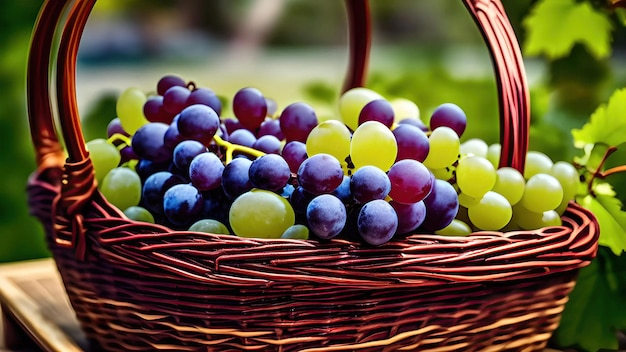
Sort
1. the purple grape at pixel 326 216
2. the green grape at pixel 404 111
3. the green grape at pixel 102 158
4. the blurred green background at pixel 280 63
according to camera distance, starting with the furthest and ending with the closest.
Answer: the blurred green background at pixel 280 63 → the green grape at pixel 404 111 → the green grape at pixel 102 158 → the purple grape at pixel 326 216

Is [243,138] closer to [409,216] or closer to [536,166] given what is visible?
[409,216]

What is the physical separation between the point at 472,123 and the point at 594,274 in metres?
0.40

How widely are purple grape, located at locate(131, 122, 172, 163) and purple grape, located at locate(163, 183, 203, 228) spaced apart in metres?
0.09

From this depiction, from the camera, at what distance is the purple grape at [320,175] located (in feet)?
2.03

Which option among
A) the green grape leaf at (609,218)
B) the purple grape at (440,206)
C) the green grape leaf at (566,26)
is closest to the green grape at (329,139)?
the purple grape at (440,206)

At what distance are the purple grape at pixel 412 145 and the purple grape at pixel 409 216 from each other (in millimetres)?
75

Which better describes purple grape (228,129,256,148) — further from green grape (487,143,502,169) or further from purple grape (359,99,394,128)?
green grape (487,143,502,169)

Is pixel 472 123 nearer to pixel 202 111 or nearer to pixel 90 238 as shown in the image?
pixel 202 111

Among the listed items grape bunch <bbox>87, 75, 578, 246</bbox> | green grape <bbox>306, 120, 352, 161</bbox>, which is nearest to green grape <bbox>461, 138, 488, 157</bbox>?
grape bunch <bbox>87, 75, 578, 246</bbox>

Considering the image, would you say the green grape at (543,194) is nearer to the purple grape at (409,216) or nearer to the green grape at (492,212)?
the green grape at (492,212)

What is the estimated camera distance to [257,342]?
0.63m

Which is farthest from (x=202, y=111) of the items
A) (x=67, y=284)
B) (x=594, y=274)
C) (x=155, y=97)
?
(x=594, y=274)

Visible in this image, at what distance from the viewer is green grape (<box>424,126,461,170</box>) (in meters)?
0.72

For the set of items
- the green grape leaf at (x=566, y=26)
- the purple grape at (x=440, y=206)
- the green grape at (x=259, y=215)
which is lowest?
the green grape at (x=259, y=215)
